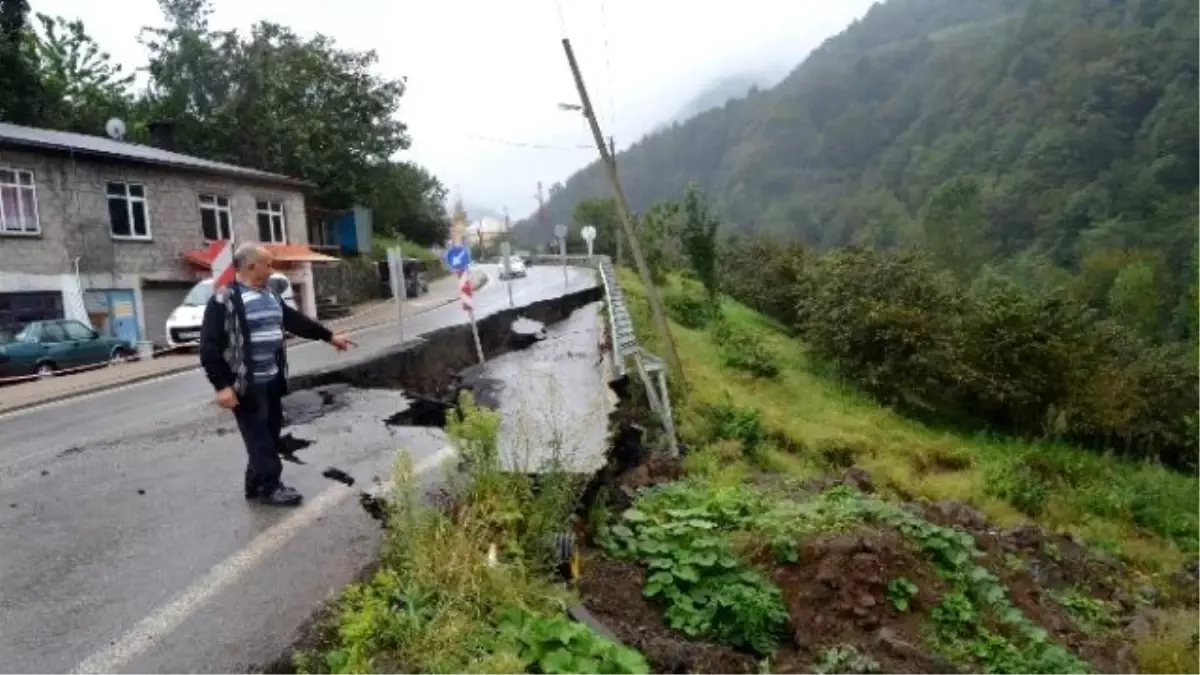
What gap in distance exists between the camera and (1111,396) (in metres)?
17.2

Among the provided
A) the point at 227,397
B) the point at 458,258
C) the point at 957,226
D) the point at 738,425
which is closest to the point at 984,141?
the point at 957,226

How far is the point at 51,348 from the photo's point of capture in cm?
1903

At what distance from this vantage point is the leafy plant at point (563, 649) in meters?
3.93

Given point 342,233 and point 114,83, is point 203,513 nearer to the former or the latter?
point 342,233

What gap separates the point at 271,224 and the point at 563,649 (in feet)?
99.9

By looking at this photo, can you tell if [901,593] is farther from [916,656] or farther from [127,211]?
[127,211]

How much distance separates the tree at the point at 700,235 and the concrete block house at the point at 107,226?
13663 millimetres

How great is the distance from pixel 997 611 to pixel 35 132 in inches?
1034

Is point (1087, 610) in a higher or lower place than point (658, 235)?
lower

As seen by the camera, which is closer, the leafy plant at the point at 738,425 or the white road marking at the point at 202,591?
the white road marking at the point at 202,591

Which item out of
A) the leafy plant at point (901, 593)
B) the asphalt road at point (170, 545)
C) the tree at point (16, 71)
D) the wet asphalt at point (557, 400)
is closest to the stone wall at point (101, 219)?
the wet asphalt at point (557, 400)

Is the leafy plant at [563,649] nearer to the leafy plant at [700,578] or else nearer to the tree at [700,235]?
the leafy plant at [700,578]

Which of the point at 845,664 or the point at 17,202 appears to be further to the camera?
the point at 17,202

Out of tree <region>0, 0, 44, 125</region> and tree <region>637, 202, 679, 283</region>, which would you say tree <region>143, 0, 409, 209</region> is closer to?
tree <region>0, 0, 44, 125</region>
